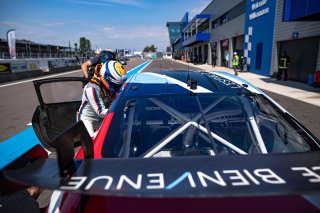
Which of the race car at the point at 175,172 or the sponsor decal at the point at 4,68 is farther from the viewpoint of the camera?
the sponsor decal at the point at 4,68

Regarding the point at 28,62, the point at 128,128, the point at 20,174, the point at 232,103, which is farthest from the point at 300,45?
the point at 28,62

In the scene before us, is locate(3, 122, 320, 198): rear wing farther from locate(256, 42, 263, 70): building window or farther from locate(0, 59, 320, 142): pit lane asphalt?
locate(256, 42, 263, 70): building window

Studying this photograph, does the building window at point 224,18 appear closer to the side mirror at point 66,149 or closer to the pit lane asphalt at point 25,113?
the pit lane asphalt at point 25,113

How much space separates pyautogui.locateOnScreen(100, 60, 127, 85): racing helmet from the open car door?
639 mm

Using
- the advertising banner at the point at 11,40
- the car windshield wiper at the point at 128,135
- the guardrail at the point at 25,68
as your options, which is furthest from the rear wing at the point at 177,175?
the advertising banner at the point at 11,40

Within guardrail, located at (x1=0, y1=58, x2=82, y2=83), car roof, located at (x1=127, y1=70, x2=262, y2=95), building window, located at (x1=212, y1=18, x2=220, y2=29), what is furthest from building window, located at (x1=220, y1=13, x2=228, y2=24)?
car roof, located at (x1=127, y1=70, x2=262, y2=95)

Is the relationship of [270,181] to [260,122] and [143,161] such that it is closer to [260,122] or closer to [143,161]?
[143,161]

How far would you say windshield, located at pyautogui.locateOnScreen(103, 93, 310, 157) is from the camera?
1790 mm

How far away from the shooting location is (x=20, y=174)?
0.97 meters

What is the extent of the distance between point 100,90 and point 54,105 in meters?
1.09

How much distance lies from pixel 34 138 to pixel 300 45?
1604 cm

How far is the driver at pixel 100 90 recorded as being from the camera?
9.57ft

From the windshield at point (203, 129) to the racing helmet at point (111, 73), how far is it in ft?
2.61

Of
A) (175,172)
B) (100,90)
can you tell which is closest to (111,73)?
(100,90)
